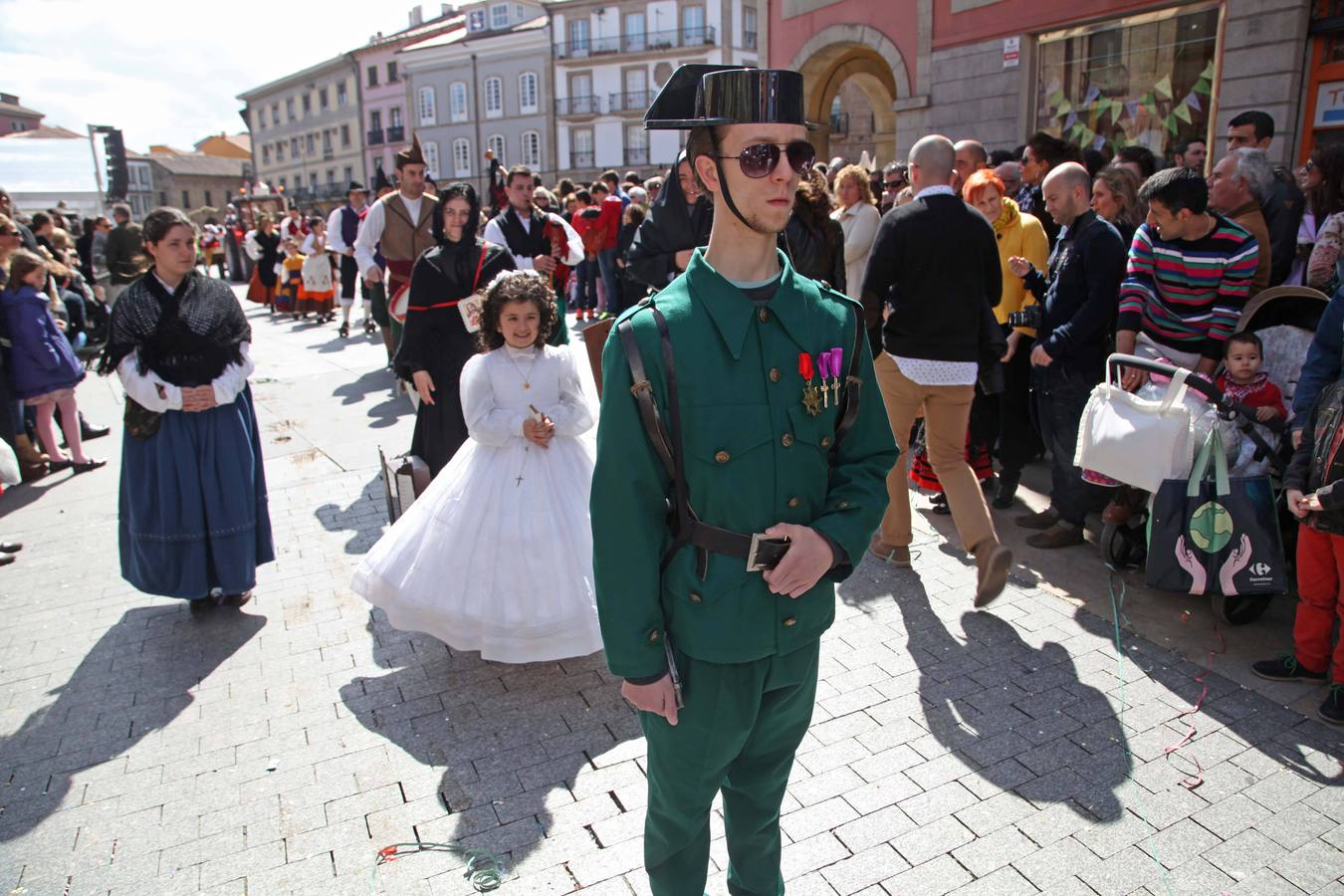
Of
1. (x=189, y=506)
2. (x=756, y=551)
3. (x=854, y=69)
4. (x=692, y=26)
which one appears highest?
(x=692, y=26)

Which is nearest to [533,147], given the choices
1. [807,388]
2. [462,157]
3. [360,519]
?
[462,157]

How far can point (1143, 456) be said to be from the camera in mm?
4320

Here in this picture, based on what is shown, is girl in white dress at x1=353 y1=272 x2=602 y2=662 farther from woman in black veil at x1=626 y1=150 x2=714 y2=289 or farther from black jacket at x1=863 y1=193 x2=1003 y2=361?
black jacket at x1=863 y1=193 x2=1003 y2=361

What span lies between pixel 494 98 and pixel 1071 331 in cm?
5388

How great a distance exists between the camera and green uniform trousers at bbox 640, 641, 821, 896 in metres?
2.09

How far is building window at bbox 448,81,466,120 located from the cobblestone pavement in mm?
55102

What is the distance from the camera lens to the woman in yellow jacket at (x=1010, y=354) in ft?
19.9

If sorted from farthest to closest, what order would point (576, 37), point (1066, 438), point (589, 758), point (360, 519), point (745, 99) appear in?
point (576, 37), point (360, 519), point (1066, 438), point (589, 758), point (745, 99)

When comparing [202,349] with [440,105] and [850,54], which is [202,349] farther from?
[440,105]

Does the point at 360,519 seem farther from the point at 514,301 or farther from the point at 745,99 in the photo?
the point at 745,99

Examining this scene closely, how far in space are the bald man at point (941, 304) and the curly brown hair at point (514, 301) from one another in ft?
5.49

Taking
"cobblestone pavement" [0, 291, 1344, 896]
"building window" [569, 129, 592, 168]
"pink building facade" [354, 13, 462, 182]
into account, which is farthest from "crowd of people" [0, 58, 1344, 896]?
"pink building facade" [354, 13, 462, 182]

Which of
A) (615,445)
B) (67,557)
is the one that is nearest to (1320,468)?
(615,445)

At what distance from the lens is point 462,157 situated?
56188mm
